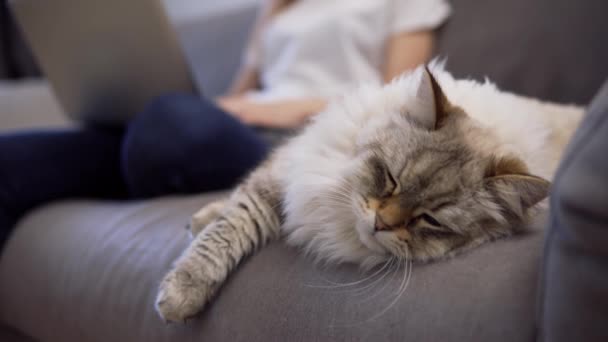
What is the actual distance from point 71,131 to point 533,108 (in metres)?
1.37

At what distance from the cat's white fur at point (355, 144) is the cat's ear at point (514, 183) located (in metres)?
0.06

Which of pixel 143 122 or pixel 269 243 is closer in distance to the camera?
pixel 269 243

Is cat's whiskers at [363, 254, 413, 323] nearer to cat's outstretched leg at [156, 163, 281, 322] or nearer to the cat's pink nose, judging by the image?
the cat's pink nose

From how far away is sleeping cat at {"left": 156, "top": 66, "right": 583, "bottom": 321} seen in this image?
83cm

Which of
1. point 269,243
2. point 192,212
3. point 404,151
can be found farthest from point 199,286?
point 404,151

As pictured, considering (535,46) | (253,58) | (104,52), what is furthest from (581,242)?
(253,58)

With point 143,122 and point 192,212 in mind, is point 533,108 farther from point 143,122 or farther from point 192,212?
point 143,122

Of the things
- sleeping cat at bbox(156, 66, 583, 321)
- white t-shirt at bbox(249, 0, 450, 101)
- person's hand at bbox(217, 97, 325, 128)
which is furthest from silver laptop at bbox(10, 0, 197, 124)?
sleeping cat at bbox(156, 66, 583, 321)

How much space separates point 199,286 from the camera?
88 centimetres

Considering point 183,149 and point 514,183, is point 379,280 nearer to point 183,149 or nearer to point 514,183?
point 514,183

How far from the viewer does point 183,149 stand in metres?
1.28

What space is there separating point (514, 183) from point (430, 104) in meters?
0.20

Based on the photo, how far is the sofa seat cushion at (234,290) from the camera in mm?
681

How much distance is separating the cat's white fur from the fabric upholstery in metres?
0.32
